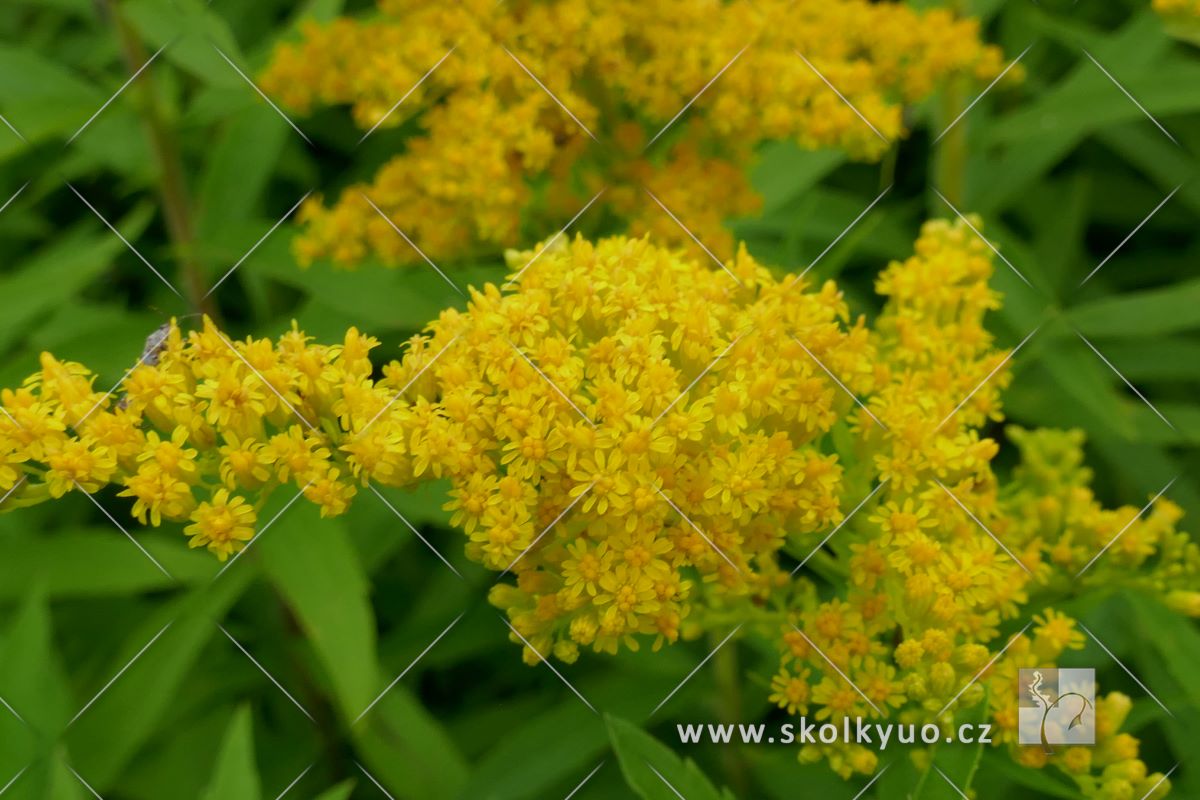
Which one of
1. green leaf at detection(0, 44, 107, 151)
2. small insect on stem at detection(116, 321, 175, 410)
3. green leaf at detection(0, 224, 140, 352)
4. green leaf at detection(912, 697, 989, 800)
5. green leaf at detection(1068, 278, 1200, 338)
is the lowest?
green leaf at detection(912, 697, 989, 800)

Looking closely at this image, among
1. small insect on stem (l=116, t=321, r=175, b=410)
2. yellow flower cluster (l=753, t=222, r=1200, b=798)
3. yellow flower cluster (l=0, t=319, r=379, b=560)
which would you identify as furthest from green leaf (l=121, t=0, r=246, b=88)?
yellow flower cluster (l=753, t=222, r=1200, b=798)

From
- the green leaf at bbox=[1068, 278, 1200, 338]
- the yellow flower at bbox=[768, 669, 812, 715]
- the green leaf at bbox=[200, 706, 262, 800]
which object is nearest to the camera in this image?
the green leaf at bbox=[200, 706, 262, 800]

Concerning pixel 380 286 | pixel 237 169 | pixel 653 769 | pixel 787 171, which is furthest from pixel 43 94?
pixel 653 769

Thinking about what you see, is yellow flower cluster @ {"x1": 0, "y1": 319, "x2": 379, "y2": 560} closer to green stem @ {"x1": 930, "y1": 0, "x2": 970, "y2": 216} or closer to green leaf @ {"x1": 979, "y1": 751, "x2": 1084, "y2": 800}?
green leaf @ {"x1": 979, "y1": 751, "x2": 1084, "y2": 800}

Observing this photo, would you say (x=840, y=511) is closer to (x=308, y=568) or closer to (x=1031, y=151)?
(x=308, y=568)

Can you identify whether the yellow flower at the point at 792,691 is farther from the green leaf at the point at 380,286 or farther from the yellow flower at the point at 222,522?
the green leaf at the point at 380,286

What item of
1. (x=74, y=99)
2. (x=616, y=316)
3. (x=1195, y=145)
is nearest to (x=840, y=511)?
(x=616, y=316)

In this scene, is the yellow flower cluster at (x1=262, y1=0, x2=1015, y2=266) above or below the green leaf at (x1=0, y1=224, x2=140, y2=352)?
above
